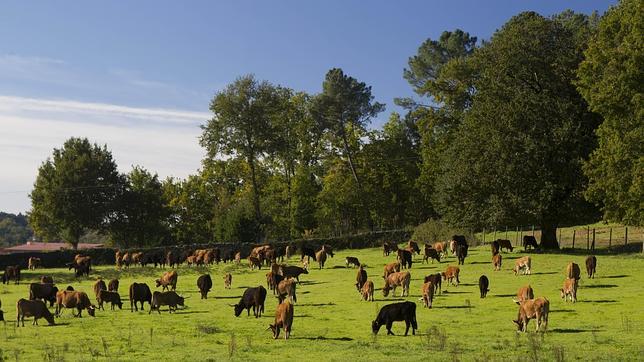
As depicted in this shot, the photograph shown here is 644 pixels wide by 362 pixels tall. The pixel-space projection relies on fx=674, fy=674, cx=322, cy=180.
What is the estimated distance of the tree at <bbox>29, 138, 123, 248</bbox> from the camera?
90312 mm

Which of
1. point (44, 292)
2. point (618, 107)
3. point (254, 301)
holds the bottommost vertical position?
point (44, 292)

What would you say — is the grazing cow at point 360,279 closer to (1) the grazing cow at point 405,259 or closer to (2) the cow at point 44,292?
(1) the grazing cow at point 405,259

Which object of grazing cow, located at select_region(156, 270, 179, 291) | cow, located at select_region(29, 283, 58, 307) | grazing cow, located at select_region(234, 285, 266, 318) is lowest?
cow, located at select_region(29, 283, 58, 307)

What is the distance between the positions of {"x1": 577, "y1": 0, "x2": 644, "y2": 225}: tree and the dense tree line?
10 cm

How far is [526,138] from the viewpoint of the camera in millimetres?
48562

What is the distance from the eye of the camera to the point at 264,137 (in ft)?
281

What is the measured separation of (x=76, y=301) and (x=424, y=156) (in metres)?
59.5

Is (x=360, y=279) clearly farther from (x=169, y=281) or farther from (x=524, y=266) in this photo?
(x=169, y=281)

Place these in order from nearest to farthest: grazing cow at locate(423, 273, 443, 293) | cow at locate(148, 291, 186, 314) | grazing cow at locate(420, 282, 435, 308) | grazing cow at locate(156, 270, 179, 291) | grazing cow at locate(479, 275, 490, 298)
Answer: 1. grazing cow at locate(420, 282, 435, 308)
2. cow at locate(148, 291, 186, 314)
3. grazing cow at locate(479, 275, 490, 298)
4. grazing cow at locate(423, 273, 443, 293)
5. grazing cow at locate(156, 270, 179, 291)

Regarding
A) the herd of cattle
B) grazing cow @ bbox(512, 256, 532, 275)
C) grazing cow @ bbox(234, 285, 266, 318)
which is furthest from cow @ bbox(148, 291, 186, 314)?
grazing cow @ bbox(512, 256, 532, 275)

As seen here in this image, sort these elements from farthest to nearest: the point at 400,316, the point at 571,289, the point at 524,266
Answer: the point at 524,266, the point at 571,289, the point at 400,316

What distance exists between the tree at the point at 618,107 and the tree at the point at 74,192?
67.6 metres

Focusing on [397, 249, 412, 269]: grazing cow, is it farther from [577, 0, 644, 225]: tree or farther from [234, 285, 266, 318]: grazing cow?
[234, 285, 266, 318]: grazing cow

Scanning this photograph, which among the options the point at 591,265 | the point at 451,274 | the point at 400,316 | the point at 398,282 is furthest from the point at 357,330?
the point at 591,265
